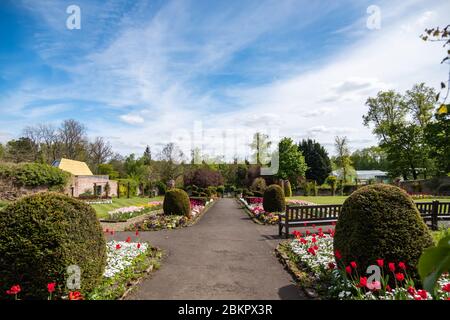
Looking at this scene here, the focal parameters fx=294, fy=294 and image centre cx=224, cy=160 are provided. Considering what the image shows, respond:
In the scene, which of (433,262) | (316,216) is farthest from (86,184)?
(433,262)

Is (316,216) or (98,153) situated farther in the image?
(98,153)

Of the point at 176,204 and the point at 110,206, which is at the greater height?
the point at 176,204

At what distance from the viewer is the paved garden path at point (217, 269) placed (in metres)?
4.71

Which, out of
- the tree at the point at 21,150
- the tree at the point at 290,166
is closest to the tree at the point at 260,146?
the tree at the point at 290,166

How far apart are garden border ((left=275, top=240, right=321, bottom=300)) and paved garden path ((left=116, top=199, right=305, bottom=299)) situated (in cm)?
12

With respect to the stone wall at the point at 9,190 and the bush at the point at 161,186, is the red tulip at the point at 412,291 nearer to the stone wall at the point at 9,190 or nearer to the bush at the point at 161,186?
the stone wall at the point at 9,190

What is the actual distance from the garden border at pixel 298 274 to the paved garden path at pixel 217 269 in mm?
Answer: 116

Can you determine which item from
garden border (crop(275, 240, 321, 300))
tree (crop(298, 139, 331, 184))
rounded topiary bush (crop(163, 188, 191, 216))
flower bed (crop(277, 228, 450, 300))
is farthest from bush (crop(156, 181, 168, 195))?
flower bed (crop(277, 228, 450, 300))

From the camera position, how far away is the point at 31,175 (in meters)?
20.2

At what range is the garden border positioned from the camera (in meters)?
4.63

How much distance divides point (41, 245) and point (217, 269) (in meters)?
3.33

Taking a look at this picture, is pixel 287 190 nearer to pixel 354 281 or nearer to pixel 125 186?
pixel 125 186

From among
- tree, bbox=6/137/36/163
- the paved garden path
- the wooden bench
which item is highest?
tree, bbox=6/137/36/163

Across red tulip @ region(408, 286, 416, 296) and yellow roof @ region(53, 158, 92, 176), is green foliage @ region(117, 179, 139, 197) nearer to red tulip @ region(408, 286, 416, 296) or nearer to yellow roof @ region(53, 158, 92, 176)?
yellow roof @ region(53, 158, 92, 176)
